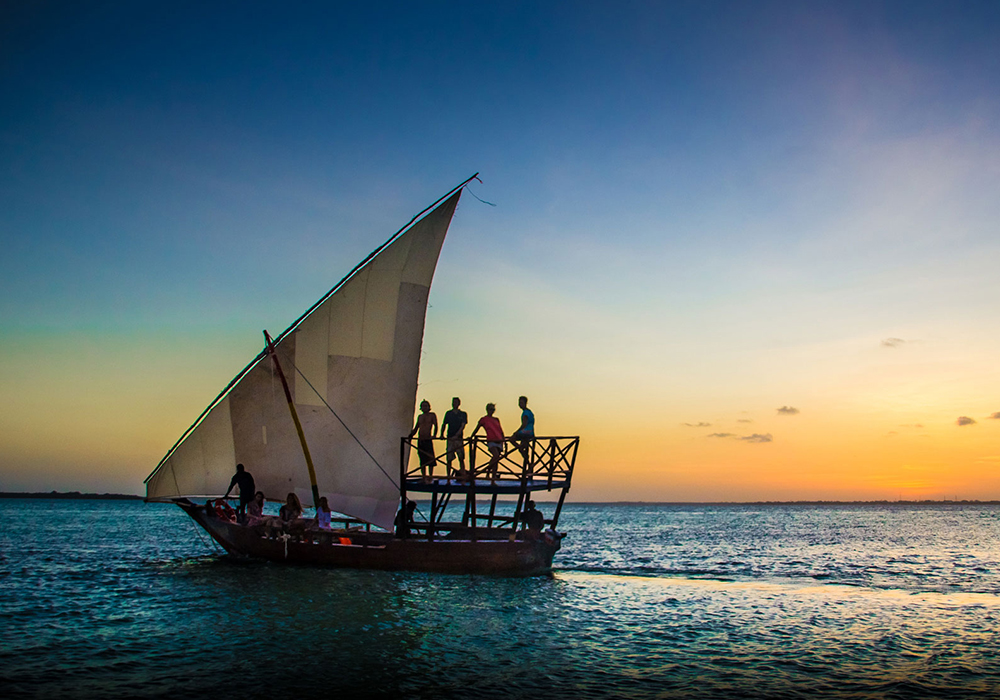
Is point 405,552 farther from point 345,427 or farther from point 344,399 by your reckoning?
point 344,399

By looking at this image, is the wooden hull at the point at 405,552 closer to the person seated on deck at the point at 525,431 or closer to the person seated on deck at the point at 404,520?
the person seated on deck at the point at 404,520

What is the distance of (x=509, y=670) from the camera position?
11.6 m

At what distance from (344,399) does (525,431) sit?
621 centimetres

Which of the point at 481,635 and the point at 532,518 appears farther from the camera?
the point at 532,518

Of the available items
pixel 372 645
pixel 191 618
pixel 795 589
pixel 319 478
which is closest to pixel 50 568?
pixel 319 478

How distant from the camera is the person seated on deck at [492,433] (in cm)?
2117

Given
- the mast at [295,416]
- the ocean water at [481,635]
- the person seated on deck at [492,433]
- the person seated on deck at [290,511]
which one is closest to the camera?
the ocean water at [481,635]

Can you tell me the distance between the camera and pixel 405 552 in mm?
21688

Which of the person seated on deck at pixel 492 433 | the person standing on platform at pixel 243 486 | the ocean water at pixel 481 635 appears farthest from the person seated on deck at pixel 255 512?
the person seated on deck at pixel 492 433

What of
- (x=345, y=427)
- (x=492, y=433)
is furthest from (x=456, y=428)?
(x=345, y=427)

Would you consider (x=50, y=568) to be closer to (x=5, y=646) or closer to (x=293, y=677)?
(x=5, y=646)

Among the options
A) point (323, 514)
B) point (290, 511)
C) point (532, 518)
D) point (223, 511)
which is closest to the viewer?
point (290, 511)

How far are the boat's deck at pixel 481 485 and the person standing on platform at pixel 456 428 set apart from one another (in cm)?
41

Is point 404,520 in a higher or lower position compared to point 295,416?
lower
